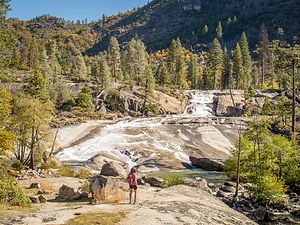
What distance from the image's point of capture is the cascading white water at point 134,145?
30.8 m

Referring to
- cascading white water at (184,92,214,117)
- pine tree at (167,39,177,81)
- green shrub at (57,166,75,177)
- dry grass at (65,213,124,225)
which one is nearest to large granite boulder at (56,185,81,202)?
dry grass at (65,213,124,225)

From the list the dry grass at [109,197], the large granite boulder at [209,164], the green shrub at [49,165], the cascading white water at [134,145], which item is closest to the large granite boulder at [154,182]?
the dry grass at [109,197]

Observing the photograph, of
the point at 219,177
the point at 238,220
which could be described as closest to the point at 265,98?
the point at 219,177

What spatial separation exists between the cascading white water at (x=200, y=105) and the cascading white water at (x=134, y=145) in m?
20.3

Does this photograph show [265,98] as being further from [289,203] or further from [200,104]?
[289,203]

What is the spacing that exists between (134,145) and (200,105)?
121 feet

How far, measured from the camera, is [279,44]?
141750mm

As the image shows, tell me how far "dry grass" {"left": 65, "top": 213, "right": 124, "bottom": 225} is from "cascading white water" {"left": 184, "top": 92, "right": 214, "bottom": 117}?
54.1 m

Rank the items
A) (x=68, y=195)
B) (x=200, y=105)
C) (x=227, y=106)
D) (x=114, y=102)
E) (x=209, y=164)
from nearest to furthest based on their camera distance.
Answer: (x=68, y=195) < (x=209, y=164) < (x=114, y=102) < (x=227, y=106) < (x=200, y=105)

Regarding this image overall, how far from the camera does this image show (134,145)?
110ft

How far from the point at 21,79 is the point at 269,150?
70405 millimetres

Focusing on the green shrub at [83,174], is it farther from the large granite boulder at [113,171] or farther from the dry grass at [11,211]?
the dry grass at [11,211]

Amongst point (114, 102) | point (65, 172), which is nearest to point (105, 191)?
point (65, 172)

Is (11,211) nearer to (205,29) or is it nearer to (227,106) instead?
(227,106)
